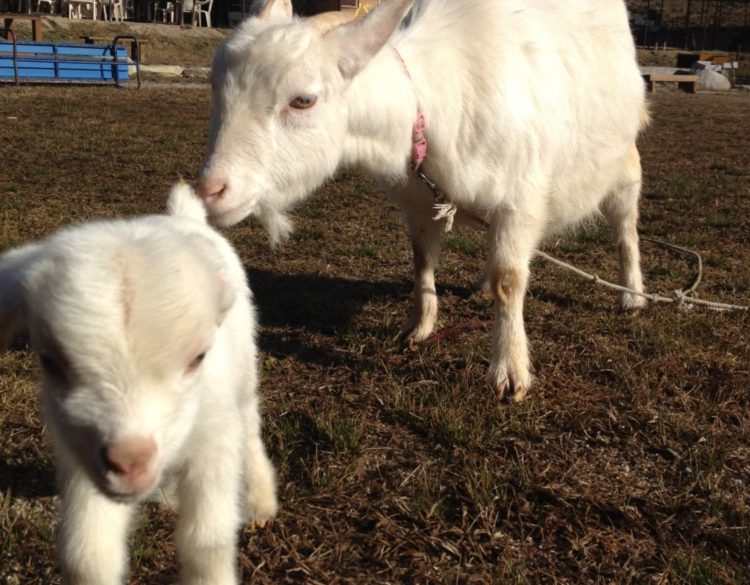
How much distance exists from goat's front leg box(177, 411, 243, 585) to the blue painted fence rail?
16683mm

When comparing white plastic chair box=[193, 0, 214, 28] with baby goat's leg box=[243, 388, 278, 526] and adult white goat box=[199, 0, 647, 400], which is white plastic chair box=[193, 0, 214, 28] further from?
baby goat's leg box=[243, 388, 278, 526]

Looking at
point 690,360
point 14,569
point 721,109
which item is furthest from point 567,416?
point 721,109

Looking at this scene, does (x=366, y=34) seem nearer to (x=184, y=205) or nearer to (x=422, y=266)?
(x=184, y=205)

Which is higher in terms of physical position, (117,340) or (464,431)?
(117,340)

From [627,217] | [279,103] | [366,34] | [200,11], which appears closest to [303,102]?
[279,103]

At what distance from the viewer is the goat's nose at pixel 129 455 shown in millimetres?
1452

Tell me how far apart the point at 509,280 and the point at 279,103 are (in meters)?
1.32

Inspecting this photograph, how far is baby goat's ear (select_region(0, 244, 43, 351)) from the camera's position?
1615 mm

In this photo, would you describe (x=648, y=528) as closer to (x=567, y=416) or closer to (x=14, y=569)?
(x=567, y=416)

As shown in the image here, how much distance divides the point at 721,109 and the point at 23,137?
15561mm

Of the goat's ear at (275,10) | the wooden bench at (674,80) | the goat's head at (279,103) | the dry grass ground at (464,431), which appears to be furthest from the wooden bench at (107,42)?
the goat's head at (279,103)

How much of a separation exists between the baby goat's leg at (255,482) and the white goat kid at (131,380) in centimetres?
32

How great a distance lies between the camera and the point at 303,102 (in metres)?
2.94

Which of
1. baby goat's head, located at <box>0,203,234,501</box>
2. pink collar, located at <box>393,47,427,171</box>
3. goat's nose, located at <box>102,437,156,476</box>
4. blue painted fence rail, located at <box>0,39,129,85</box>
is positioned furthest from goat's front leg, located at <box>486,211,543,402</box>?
blue painted fence rail, located at <box>0,39,129,85</box>
